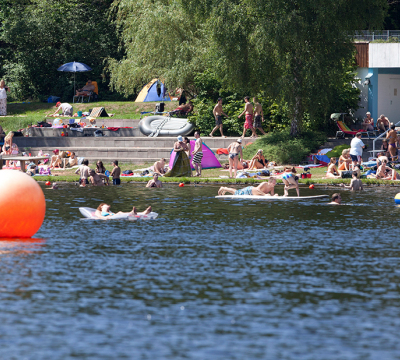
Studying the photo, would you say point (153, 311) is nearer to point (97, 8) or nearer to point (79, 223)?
point (79, 223)

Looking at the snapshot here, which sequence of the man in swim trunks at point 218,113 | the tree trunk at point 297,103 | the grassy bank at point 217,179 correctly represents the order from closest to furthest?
the grassy bank at point 217,179 → the tree trunk at point 297,103 → the man in swim trunks at point 218,113

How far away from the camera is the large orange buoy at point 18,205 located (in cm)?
1452

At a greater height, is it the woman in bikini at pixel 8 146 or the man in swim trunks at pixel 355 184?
the woman in bikini at pixel 8 146

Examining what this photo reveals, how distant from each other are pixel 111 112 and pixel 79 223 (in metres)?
26.0

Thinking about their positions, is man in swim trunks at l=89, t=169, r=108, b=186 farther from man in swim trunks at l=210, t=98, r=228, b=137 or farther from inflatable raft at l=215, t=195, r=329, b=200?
man in swim trunks at l=210, t=98, r=228, b=137

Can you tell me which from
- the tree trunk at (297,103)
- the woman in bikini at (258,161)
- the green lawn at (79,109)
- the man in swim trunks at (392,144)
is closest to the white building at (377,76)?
the tree trunk at (297,103)

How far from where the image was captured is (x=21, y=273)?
11.9 meters

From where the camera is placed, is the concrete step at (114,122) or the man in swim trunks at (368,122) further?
the concrete step at (114,122)

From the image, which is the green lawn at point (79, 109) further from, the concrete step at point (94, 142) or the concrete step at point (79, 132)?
the concrete step at point (94, 142)

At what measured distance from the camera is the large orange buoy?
14.5 metres

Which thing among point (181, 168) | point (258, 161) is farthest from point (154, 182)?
point (258, 161)

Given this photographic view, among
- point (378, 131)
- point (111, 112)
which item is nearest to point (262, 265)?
point (378, 131)

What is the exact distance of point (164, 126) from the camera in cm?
3650

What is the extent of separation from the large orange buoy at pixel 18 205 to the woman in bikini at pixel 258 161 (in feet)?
50.5
